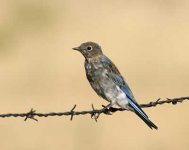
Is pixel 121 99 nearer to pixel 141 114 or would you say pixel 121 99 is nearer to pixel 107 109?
pixel 107 109

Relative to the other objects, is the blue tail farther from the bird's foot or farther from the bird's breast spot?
the bird's foot

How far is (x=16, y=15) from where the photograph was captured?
107ft

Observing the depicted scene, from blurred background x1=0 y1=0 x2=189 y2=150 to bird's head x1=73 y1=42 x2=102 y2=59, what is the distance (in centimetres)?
496

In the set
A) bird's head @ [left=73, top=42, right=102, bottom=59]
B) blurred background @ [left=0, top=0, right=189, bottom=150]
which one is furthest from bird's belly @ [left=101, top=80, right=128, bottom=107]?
blurred background @ [left=0, top=0, right=189, bottom=150]

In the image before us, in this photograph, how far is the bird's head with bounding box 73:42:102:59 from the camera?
13891 millimetres

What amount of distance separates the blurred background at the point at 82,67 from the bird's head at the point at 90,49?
4.96m

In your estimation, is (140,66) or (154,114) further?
(140,66)

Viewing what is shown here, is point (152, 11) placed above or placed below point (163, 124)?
above

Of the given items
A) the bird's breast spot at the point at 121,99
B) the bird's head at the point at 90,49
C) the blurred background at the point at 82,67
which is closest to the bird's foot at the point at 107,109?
the bird's breast spot at the point at 121,99

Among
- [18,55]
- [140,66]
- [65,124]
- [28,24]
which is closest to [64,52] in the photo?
[18,55]

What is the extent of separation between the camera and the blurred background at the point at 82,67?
63.4ft

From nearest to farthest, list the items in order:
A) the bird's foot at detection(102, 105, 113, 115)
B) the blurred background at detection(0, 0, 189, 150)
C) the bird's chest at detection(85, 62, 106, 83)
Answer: the bird's foot at detection(102, 105, 113, 115) → the bird's chest at detection(85, 62, 106, 83) → the blurred background at detection(0, 0, 189, 150)

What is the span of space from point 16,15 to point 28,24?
1294 millimetres

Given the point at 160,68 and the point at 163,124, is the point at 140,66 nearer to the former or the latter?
the point at 160,68
